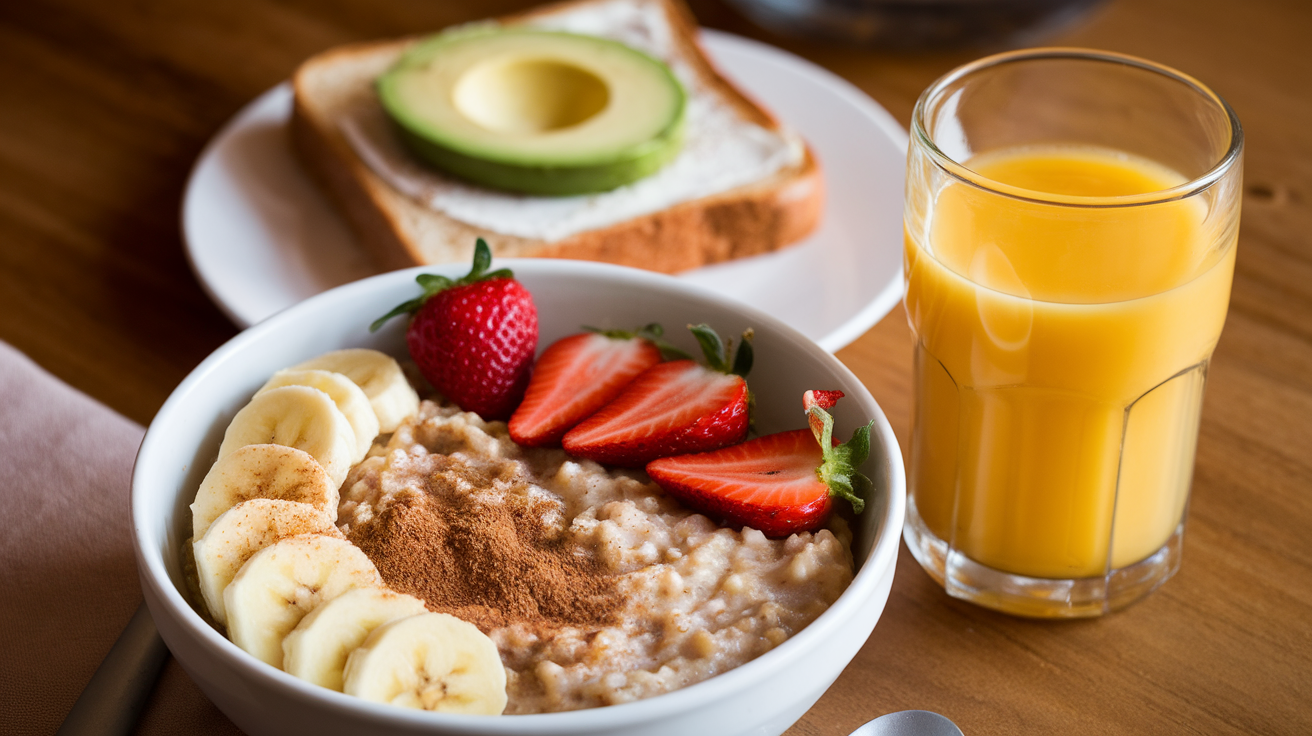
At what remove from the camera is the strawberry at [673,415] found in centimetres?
103

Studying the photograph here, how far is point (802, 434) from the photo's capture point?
3.31 feet

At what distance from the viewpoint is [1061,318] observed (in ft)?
3.13

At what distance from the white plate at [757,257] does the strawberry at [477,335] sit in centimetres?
43

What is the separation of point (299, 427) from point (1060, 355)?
67 centimetres

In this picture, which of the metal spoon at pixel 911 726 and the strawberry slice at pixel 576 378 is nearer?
the metal spoon at pixel 911 726

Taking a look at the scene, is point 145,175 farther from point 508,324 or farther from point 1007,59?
point 1007,59

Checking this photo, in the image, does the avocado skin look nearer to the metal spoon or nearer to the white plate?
the white plate

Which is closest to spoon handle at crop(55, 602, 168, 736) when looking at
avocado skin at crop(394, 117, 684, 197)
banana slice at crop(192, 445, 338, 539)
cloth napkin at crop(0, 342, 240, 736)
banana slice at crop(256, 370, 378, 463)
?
cloth napkin at crop(0, 342, 240, 736)

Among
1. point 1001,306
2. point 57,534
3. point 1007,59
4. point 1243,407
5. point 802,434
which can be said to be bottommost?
point 1243,407

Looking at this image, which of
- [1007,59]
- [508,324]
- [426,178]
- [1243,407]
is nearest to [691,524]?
[508,324]

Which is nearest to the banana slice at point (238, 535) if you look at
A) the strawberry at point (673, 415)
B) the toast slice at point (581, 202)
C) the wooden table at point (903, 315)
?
the strawberry at point (673, 415)

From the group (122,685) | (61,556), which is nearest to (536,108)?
(61,556)

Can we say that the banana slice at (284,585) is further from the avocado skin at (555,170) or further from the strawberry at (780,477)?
the avocado skin at (555,170)

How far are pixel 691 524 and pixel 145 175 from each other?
1.32 m
